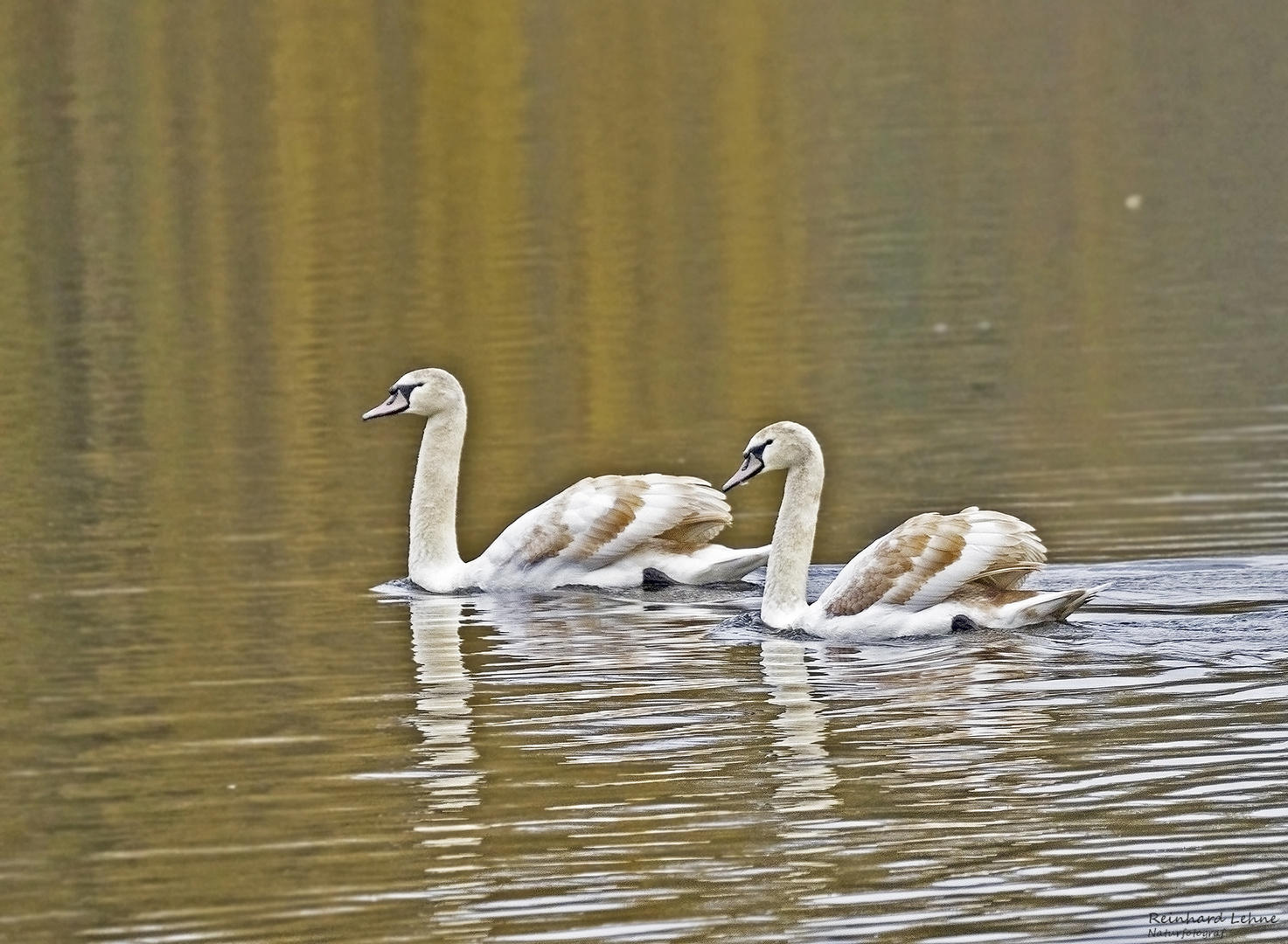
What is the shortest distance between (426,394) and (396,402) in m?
0.22

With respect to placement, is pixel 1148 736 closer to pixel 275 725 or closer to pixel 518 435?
pixel 275 725

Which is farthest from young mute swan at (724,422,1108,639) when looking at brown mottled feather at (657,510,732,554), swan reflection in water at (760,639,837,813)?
brown mottled feather at (657,510,732,554)

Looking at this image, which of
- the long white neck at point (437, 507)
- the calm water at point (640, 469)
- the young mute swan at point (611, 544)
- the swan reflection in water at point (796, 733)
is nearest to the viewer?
the calm water at point (640, 469)

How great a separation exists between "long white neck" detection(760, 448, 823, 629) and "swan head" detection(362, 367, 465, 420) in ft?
11.6

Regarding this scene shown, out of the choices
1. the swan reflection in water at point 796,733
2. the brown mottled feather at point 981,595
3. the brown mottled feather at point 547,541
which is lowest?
the swan reflection in water at point 796,733

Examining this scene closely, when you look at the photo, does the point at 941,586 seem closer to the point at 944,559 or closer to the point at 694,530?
the point at 944,559

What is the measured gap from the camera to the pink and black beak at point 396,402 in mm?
17656

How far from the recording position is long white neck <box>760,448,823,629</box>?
14742mm

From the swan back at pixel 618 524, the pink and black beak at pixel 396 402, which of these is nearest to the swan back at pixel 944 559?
the swan back at pixel 618 524

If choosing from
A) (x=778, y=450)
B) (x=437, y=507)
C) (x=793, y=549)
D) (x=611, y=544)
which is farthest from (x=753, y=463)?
(x=437, y=507)

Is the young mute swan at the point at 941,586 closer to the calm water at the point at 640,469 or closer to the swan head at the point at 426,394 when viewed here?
the calm water at the point at 640,469

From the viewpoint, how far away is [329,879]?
966 centimetres

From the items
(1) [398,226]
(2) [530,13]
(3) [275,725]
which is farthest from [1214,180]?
(2) [530,13]

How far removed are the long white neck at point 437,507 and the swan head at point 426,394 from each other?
0.19 feet
